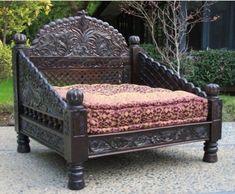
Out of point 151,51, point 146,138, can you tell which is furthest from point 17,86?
point 151,51

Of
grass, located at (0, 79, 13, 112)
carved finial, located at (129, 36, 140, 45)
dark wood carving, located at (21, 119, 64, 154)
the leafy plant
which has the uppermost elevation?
the leafy plant

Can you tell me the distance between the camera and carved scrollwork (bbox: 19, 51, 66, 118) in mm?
3764

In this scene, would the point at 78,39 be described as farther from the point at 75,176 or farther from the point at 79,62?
the point at 75,176

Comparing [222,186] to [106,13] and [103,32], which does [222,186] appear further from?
[106,13]

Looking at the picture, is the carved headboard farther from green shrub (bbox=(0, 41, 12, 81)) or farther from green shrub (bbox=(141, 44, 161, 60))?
green shrub (bbox=(141, 44, 161, 60))

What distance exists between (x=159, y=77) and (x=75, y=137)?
6.18ft

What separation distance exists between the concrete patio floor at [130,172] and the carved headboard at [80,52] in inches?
36.7

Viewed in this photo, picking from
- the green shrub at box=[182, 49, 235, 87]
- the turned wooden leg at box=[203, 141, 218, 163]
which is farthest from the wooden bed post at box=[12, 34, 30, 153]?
the green shrub at box=[182, 49, 235, 87]

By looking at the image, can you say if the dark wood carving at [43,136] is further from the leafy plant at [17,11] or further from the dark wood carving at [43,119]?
the leafy plant at [17,11]

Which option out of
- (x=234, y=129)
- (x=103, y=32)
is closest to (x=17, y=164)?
(x=103, y=32)

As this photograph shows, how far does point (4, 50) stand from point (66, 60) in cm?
185

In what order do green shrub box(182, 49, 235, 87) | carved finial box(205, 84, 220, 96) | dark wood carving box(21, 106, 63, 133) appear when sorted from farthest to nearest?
green shrub box(182, 49, 235, 87) → carved finial box(205, 84, 220, 96) → dark wood carving box(21, 106, 63, 133)

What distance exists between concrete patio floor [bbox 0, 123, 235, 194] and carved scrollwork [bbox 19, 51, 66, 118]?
0.57 meters

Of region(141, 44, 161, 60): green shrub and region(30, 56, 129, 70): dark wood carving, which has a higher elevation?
region(30, 56, 129, 70): dark wood carving
